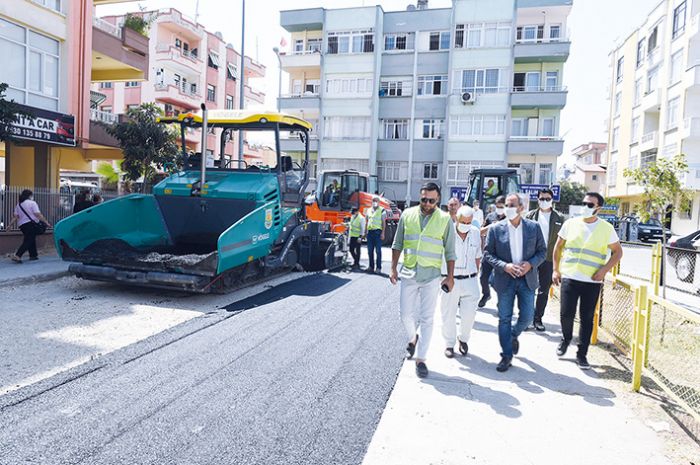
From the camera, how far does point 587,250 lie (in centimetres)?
537

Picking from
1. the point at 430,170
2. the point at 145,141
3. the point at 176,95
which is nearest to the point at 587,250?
the point at 145,141

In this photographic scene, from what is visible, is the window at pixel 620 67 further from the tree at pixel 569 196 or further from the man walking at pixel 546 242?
the man walking at pixel 546 242

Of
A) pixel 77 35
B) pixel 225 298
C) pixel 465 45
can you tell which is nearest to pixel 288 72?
pixel 465 45

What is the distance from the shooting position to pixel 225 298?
26.7 ft

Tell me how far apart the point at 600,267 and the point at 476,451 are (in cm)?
277

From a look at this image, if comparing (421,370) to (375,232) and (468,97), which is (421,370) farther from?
(468,97)

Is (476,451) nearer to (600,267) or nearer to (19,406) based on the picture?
(600,267)

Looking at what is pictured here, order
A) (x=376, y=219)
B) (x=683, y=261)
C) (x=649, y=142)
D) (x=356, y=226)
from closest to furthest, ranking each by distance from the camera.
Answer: (x=683, y=261) < (x=376, y=219) < (x=356, y=226) < (x=649, y=142)

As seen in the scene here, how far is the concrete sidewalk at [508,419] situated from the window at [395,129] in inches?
1097

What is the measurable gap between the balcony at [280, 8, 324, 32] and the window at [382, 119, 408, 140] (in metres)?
7.85

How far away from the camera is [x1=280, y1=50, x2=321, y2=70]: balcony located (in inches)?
1302

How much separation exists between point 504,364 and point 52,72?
16124mm

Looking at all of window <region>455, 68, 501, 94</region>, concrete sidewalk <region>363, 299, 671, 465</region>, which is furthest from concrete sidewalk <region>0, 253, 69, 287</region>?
window <region>455, 68, 501, 94</region>

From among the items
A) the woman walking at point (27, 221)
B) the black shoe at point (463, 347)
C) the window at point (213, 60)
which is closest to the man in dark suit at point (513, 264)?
the black shoe at point (463, 347)
